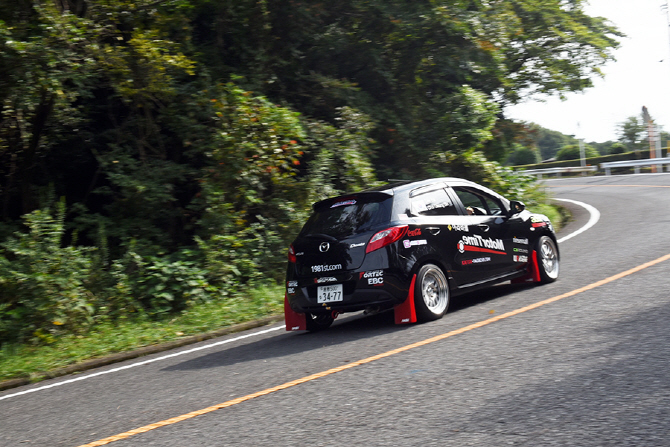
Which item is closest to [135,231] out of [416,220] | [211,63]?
[211,63]

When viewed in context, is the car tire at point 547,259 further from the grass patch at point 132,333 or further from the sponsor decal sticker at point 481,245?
the grass patch at point 132,333

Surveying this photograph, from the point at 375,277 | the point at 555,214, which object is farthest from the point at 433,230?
the point at 555,214

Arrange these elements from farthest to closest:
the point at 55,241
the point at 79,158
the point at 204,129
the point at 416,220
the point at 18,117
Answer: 1. the point at 79,158
2. the point at 204,129
3. the point at 18,117
4. the point at 55,241
5. the point at 416,220

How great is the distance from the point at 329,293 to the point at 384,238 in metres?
0.90

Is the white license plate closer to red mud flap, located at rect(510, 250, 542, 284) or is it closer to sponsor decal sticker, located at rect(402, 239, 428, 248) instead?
sponsor decal sticker, located at rect(402, 239, 428, 248)

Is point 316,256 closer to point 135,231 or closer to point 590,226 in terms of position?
point 135,231

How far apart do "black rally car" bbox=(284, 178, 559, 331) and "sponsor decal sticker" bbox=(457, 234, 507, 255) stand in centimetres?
1

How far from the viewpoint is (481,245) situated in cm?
873

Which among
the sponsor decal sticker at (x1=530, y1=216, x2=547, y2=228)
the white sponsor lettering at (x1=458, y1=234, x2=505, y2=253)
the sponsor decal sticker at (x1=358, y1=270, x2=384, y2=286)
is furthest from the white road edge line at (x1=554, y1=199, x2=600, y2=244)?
the sponsor decal sticker at (x1=358, y1=270, x2=384, y2=286)

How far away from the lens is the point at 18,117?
11.8m

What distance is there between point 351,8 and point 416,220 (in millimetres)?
10083

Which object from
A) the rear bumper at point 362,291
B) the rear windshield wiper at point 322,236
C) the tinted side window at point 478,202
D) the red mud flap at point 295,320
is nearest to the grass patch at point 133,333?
the red mud flap at point 295,320

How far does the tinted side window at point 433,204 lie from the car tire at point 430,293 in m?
0.67

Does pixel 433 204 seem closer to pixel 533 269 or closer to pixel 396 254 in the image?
pixel 396 254
